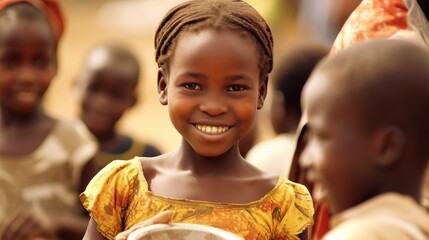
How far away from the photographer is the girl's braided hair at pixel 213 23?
14.1 feet

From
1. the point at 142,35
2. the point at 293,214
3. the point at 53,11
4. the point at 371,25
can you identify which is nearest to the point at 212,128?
the point at 293,214

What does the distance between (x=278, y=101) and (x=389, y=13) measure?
9.79ft

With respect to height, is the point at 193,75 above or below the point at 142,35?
above

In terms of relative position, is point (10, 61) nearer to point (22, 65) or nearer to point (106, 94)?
point (22, 65)

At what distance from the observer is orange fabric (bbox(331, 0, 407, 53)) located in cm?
459

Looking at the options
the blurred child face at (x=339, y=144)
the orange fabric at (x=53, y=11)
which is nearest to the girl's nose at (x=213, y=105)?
the blurred child face at (x=339, y=144)

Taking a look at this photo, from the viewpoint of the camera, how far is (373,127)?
3.29 meters

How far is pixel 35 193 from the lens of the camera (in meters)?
6.03

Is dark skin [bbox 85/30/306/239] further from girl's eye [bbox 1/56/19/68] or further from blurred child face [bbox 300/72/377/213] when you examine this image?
girl's eye [bbox 1/56/19/68]

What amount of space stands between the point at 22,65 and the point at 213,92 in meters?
2.18

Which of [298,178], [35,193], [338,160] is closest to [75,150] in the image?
[35,193]

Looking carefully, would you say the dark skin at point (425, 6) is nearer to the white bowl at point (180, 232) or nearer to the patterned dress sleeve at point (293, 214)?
the patterned dress sleeve at point (293, 214)

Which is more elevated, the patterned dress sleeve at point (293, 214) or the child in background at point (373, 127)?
the child in background at point (373, 127)

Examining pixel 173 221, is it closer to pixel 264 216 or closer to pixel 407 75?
pixel 264 216
